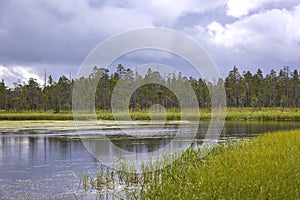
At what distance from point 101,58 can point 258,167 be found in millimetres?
7819

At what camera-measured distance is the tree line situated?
66312 mm

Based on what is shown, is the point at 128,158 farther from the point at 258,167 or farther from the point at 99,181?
the point at 258,167

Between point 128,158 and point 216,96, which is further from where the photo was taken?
point 216,96

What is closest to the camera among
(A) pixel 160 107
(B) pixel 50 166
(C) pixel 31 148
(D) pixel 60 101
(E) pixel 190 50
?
(B) pixel 50 166

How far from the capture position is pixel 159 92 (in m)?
63.8

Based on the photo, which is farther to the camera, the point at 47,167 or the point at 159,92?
the point at 159,92

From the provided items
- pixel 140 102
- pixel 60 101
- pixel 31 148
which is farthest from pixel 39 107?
pixel 31 148

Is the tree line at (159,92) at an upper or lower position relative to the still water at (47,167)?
upper

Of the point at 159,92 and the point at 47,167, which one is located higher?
the point at 159,92

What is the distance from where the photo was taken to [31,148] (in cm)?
1912

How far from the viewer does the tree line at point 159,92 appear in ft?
218

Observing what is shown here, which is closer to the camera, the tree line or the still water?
the still water

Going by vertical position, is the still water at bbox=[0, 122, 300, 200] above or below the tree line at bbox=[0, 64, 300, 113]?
below

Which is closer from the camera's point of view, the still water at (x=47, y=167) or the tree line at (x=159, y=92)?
the still water at (x=47, y=167)
